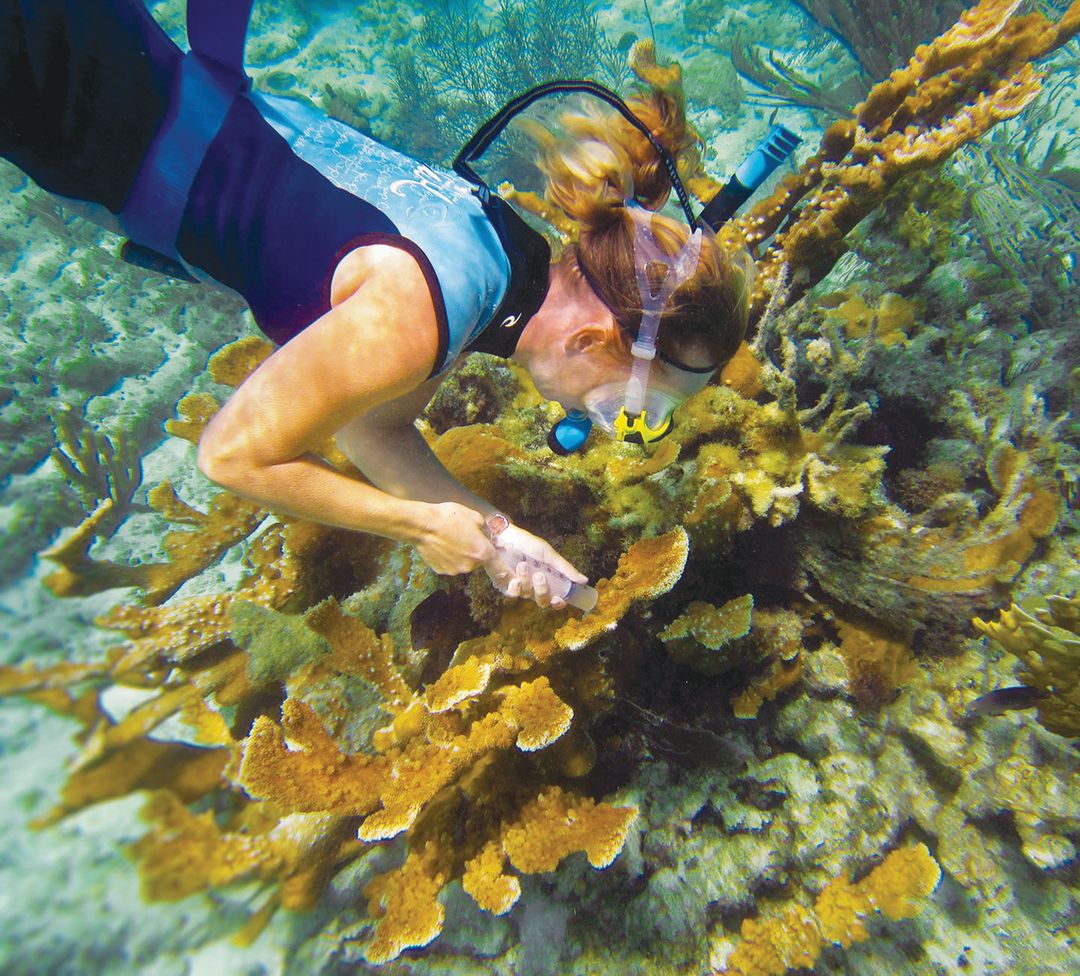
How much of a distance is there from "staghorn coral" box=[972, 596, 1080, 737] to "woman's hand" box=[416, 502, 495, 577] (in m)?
2.18

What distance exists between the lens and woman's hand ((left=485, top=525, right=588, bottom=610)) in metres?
1.82

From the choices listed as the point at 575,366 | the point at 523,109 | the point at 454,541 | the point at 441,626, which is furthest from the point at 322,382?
the point at 441,626

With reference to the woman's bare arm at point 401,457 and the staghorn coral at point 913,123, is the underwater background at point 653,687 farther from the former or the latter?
the woman's bare arm at point 401,457

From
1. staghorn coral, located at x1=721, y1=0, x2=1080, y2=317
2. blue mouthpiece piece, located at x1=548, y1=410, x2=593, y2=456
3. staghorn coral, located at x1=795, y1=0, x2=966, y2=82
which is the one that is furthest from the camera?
staghorn coral, located at x1=795, y1=0, x2=966, y2=82

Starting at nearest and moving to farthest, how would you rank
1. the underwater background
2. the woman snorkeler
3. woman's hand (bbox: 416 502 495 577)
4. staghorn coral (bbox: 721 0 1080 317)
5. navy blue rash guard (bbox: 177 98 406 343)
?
the underwater background < the woman snorkeler < navy blue rash guard (bbox: 177 98 406 343) < woman's hand (bbox: 416 502 495 577) < staghorn coral (bbox: 721 0 1080 317)

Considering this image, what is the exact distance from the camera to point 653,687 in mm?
2373

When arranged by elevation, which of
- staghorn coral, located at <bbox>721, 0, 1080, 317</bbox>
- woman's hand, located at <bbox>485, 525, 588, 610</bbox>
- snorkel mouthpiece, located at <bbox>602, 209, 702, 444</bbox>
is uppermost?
staghorn coral, located at <bbox>721, 0, 1080, 317</bbox>

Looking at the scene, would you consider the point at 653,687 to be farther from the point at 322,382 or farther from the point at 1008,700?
the point at 322,382

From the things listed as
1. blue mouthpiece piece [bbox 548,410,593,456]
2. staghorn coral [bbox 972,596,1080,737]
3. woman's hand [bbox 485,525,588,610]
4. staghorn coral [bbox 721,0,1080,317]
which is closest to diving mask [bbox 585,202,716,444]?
blue mouthpiece piece [bbox 548,410,593,456]

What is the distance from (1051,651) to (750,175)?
224 centimetres

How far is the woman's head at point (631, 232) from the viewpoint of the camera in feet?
5.19

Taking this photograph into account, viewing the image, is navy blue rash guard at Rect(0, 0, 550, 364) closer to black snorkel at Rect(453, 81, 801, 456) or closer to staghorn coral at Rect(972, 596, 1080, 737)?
black snorkel at Rect(453, 81, 801, 456)

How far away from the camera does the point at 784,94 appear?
29.4 ft

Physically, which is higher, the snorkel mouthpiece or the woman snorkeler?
the snorkel mouthpiece
